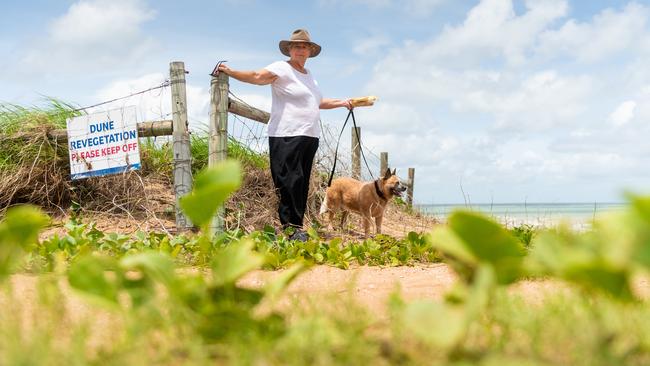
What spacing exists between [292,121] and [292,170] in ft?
1.73

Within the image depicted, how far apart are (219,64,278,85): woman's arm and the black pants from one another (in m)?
0.60

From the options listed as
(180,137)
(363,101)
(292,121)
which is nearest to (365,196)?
(363,101)

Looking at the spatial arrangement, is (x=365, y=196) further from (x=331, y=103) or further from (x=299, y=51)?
(x=299, y=51)

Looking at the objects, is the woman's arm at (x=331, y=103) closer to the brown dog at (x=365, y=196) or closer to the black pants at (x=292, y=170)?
the black pants at (x=292, y=170)

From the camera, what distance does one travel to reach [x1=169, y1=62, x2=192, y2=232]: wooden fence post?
262 inches

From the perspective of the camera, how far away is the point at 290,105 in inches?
241

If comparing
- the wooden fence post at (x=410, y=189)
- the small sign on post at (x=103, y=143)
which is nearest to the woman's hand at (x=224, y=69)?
the small sign on post at (x=103, y=143)

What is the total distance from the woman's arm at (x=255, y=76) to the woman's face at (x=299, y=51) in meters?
0.45

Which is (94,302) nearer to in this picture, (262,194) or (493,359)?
(493,359)

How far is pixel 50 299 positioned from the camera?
5.39ft

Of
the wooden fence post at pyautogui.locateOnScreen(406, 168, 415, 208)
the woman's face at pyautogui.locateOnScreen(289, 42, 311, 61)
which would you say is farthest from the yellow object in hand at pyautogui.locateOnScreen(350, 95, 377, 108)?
the wooden fence post at pyautogui.locateOnScreen(406, 168, 415, 208)

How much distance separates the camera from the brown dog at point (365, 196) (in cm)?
826

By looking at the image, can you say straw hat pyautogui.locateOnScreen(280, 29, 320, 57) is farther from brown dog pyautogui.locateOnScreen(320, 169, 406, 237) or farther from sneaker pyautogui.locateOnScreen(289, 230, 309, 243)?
brown dog pyautogui.locateOnScreen(320, 169, 406, 237)

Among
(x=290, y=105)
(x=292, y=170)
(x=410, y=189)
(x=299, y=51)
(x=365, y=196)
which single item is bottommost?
(x=410, y=189)
